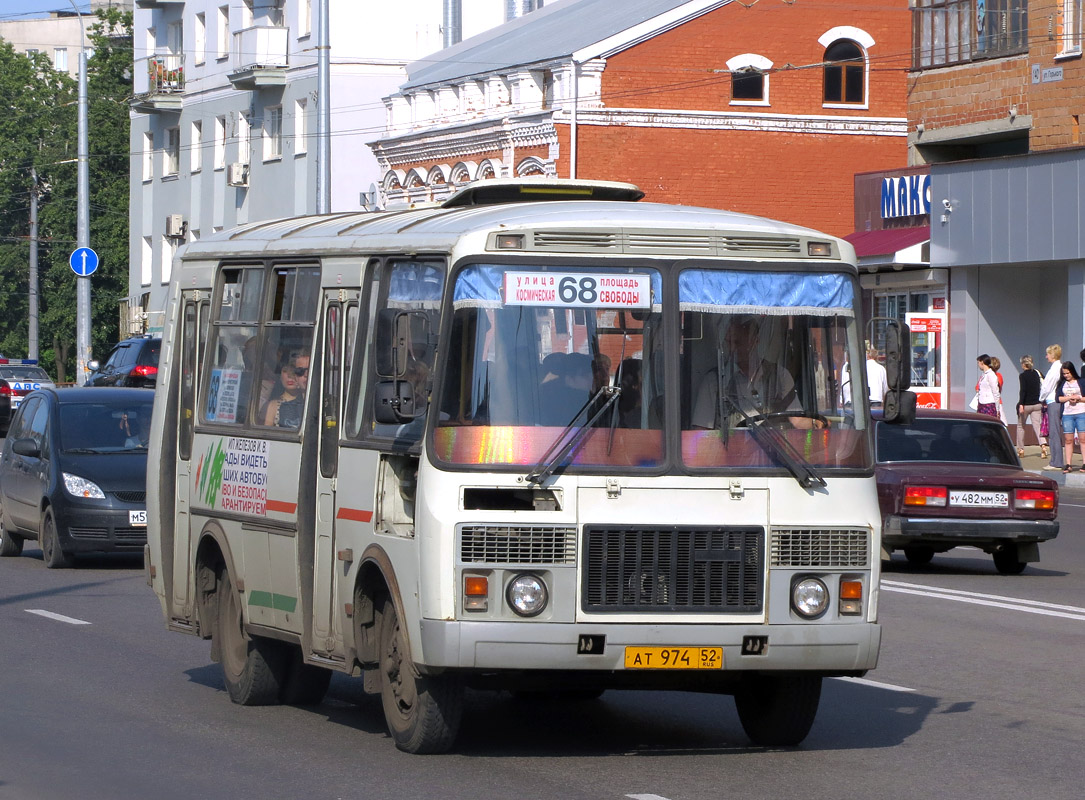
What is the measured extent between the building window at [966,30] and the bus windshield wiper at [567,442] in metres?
28.9

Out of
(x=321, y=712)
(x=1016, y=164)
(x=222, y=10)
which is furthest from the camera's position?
(x=222, y=10)

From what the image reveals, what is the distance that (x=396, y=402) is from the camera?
799 cm

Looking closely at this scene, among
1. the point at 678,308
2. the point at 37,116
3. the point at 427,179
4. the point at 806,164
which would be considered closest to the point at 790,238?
the point at 678,308

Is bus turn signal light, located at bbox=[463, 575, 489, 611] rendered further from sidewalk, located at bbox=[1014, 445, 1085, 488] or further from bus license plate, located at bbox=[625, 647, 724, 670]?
sidewalk, located at bbox=[1014, 445, 1085, 488]

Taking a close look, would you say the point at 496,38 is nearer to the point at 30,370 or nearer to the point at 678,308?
the point at 30,370

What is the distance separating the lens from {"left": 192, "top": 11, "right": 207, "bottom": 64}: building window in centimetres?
6359

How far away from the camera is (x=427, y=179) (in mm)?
51875

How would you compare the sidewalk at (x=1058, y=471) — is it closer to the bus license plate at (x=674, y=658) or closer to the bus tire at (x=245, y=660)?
the bus tire at (x=245, y=660)

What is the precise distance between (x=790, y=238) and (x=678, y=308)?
0.63m

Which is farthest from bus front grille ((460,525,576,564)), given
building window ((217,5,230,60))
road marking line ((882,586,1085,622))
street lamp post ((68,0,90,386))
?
building window ((217,5,230,60))

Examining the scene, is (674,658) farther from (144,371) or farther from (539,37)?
(539,37)

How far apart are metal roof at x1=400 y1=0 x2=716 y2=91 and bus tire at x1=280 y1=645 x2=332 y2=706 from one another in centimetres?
3627

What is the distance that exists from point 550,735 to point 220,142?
5519 centimetres

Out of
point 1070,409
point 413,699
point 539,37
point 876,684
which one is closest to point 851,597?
point 413,699
